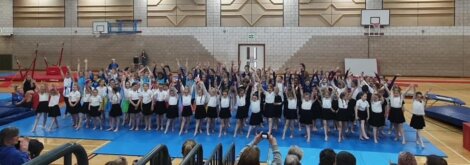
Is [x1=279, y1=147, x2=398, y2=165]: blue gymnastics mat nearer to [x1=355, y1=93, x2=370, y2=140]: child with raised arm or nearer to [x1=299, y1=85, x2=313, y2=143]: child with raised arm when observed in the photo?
[x1=299, y1=85, x2=313, y2=143]: child with raised arm

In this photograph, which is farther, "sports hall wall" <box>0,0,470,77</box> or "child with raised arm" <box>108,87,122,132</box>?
"sports hall wall" <box>0,0,470,77</box>

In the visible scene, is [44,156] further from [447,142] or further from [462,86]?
[462,86]

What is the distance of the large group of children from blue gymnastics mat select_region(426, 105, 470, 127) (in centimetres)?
218

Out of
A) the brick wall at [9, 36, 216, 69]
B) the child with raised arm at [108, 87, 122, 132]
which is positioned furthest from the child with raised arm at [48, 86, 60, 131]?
the brick wall at [9, 36, 216, 69]

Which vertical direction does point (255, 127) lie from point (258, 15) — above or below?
below

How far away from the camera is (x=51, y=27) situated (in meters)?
28.8

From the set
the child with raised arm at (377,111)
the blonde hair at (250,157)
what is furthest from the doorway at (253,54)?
the blonde hair at (250,157)

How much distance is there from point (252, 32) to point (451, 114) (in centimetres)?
1576

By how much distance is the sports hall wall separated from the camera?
25016 mm

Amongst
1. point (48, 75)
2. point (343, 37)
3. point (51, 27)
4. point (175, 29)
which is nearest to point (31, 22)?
point (51, 27)

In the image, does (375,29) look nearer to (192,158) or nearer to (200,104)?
(200,104)

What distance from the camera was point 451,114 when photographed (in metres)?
12.7

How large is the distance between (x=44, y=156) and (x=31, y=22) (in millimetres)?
31458

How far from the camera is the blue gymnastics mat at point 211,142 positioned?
375 inches
